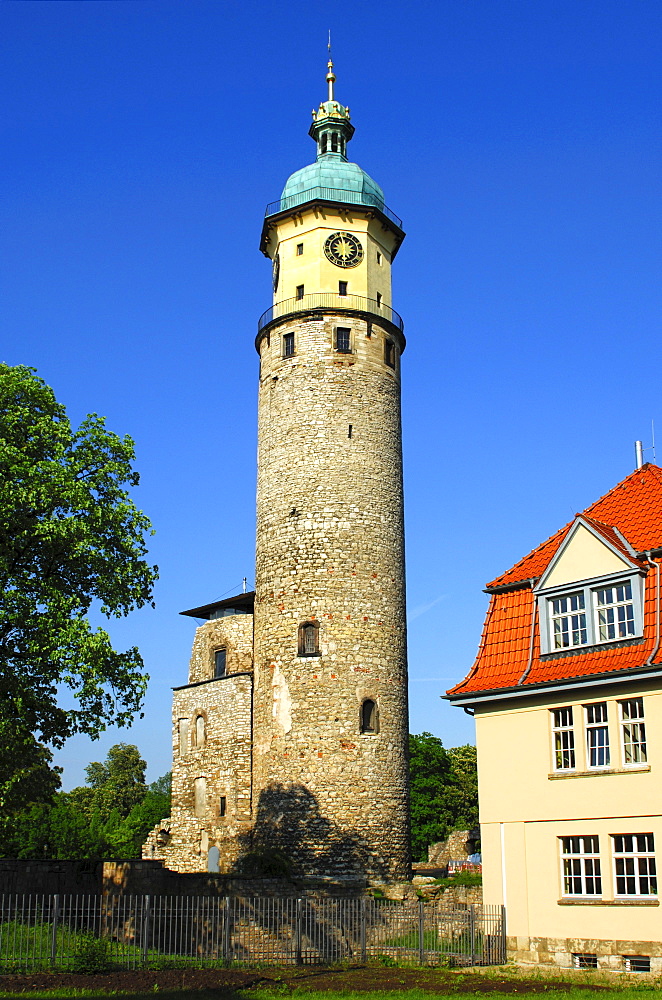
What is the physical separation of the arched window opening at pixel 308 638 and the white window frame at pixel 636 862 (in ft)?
48.5

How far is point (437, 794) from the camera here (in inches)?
2655

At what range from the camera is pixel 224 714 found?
1411 inches

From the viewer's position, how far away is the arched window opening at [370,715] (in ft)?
107

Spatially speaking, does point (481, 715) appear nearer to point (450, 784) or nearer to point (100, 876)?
point (100, 876)

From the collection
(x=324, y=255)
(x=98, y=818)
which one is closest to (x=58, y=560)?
(x=324, y=255)

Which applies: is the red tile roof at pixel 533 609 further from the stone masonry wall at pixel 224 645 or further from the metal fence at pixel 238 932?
the stone masonry wall at pixel 224 645

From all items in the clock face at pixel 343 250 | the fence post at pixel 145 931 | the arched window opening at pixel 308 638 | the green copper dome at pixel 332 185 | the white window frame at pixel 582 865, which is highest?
the green copper dome at pixel 332 185

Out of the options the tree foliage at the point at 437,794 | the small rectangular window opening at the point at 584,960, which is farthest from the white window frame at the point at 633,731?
the tree foliage at the point at 437,794

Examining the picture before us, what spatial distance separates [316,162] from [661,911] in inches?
1196

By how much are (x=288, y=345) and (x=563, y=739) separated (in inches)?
779

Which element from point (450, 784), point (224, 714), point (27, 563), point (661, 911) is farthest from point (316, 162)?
point (450, 784)

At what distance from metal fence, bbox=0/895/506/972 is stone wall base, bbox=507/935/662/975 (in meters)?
0.47

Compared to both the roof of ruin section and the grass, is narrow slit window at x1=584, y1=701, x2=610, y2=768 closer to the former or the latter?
the grass

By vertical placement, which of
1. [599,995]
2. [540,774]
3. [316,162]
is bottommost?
[599,995]
